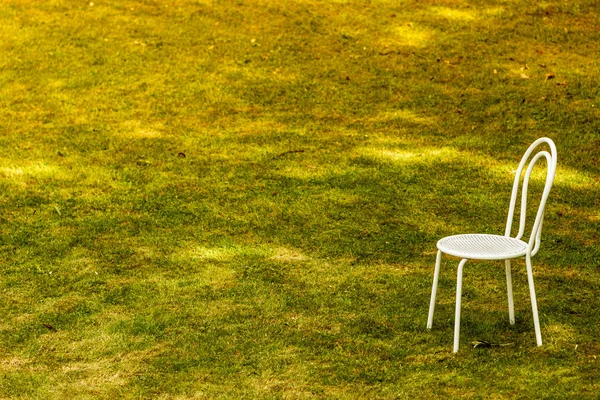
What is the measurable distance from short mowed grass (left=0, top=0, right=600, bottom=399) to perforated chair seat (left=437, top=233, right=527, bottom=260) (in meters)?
0.62

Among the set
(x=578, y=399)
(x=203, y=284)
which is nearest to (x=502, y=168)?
(x=203, y=284)

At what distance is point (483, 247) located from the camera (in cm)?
493

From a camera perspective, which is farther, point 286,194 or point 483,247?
point 286,194

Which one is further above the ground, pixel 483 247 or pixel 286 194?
pixel 483 247

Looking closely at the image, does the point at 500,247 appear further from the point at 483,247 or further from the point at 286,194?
the point at 286,194

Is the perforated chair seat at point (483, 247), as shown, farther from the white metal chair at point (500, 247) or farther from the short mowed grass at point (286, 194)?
the short mowed grass at point (286, 194)

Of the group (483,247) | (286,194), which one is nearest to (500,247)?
(483,247)

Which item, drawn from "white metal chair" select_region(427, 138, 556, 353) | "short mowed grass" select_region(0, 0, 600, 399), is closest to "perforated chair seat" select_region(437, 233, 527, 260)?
"white metal chair" select_region(427, 138, 556, 353)

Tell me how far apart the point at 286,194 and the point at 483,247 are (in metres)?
3.54

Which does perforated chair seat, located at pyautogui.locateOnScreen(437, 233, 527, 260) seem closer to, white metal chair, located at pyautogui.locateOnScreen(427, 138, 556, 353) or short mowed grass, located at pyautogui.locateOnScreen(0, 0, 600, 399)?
white metal chair, located at pyautogui.locateOnScreen(427, 138, 556, 353)

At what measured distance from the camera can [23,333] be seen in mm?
5480

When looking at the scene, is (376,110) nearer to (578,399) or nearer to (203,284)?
(203,284)

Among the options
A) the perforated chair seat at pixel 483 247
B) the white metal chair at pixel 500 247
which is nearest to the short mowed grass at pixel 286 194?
the white metal chair at pixel 500 247

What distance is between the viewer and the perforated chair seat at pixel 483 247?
15.6ft
